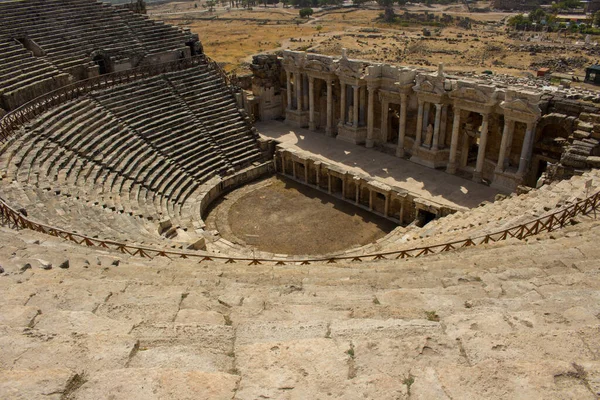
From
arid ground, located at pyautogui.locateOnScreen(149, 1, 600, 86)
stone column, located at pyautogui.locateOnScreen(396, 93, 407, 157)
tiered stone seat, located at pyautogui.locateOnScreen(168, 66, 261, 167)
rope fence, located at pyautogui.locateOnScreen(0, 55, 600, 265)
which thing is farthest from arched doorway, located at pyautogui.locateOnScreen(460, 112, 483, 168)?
arid ground, located at pyautogui.locateOnScreen(149, 1, 600, 86)

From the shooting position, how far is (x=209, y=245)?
2042 centimetres

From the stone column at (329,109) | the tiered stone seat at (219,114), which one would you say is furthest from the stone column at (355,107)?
the tiered stone seat at (219,114)

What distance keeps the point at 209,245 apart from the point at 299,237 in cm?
433

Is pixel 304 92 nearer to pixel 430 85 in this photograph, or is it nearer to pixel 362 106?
pixel 362 106

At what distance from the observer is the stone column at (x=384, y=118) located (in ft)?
92.2

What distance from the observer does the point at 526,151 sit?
73.3 ft

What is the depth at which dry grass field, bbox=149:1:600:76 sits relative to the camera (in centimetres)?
6394

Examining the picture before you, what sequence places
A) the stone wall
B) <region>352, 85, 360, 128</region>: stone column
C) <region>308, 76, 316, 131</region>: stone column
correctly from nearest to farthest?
the stone wall, <region>352, 85, 360, 128</region>: stone column, <region>308, 76, 316, 131</region>: stone column

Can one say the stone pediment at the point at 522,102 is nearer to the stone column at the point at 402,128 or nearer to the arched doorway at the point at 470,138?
the arched doorway at the point at 470,138

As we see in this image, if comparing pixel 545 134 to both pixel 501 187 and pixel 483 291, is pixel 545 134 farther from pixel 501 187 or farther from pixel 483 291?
pixel 483 291

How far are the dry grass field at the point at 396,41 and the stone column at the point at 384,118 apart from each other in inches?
1329

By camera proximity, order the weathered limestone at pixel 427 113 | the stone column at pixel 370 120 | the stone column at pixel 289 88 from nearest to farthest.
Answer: the weathered limestone at pixel 427 113, the stone column at pixel 370 120, the stone column at pixel 289 88

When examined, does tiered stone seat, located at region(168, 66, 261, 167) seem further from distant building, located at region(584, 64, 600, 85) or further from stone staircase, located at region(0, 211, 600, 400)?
distant building, located at region(584, 64, 600, 85)

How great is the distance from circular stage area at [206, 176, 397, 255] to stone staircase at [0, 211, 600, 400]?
39.9 ft
